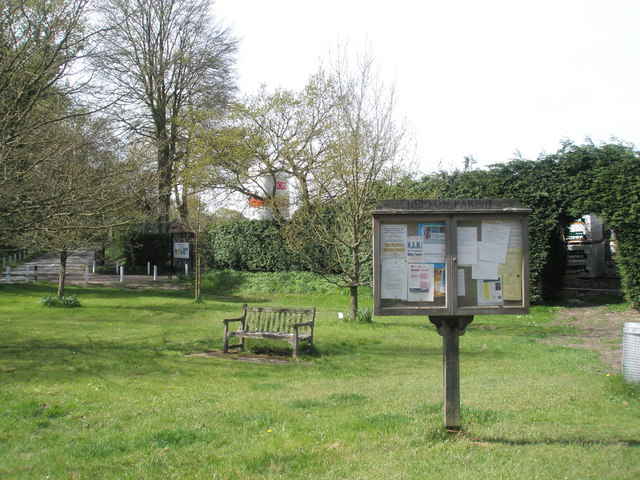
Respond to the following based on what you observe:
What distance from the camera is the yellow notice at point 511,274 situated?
5137 millimetres

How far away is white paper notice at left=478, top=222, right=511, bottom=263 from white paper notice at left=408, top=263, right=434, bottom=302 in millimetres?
477

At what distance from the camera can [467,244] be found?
515 centimetres

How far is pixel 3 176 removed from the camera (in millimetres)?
9492

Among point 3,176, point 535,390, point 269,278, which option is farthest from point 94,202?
point 269,278

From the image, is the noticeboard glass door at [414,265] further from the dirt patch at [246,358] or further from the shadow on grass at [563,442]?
the dirt patch at [246,358]

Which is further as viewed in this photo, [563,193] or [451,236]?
[563,193]

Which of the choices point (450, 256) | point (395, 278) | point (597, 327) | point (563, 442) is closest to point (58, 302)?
point (597, 327)

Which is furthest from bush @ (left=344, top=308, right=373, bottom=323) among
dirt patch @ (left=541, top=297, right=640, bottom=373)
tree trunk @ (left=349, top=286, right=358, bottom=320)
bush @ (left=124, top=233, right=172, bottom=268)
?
bush @ (left=124, top=233, right=172, bottom=268)

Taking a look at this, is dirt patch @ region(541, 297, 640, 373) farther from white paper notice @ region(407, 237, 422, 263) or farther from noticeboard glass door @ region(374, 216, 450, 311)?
white paper notice @ region(407, 237, 422, 263)

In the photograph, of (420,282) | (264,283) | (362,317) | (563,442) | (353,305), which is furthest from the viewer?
(264,283)

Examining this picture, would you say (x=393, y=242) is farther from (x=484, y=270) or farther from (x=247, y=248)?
(x=247, y=248)

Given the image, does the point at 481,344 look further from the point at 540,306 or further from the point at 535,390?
the point at 540,306

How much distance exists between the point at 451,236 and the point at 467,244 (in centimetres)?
18

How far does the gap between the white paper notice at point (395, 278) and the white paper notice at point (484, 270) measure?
0.61 metres
